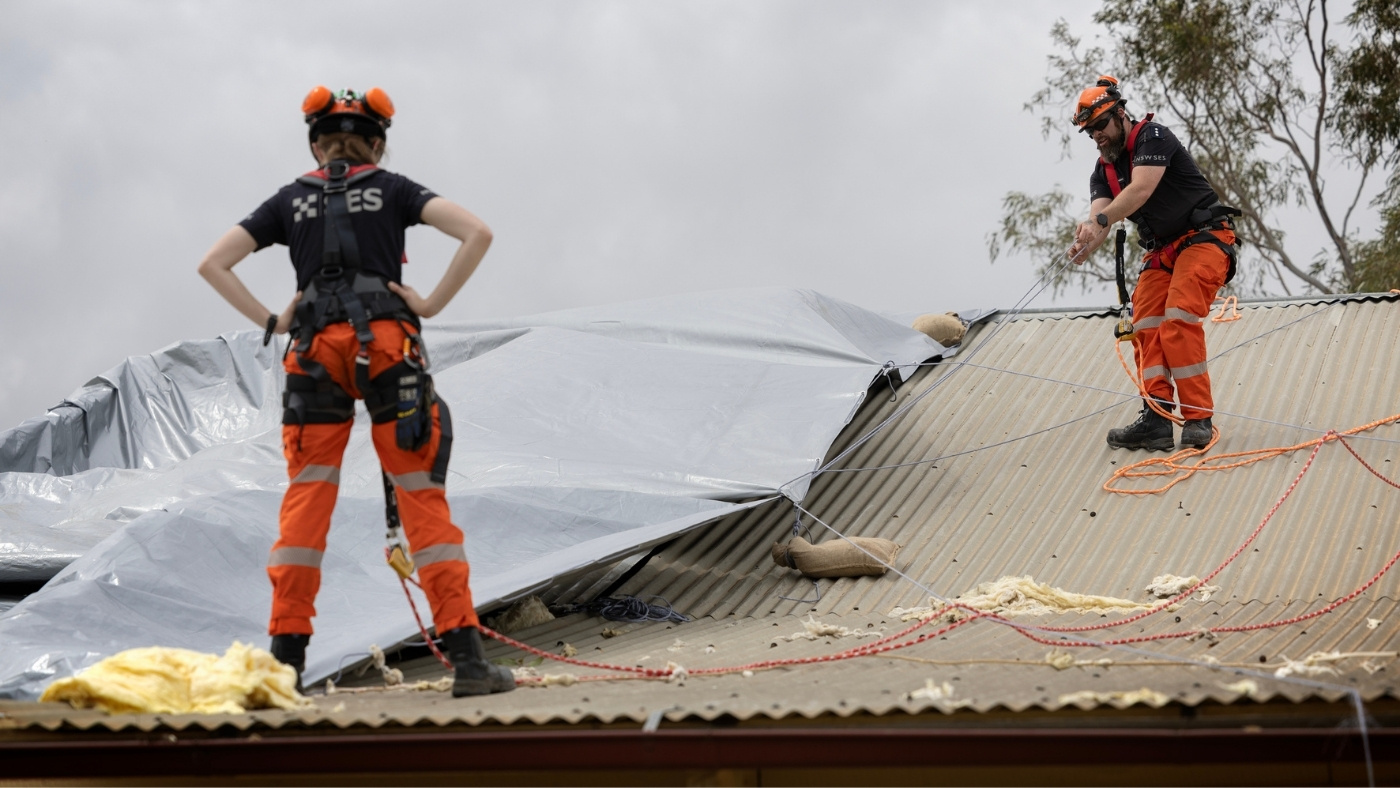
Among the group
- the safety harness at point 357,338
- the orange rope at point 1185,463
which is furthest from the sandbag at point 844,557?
the safety harness at point 357,338

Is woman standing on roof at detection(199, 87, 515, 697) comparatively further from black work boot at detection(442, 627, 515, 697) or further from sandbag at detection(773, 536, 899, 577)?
sandbag at detection(773, 536, 899, 577)

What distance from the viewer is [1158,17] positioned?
15.8 m

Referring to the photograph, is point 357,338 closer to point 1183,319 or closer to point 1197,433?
point 1183,319

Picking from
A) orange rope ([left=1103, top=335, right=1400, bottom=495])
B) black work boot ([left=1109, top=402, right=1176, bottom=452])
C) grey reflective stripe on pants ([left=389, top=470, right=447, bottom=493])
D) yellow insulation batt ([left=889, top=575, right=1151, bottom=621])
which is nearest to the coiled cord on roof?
yellow insulation batt ([left=889, top=575, right=1151, bottom=621])

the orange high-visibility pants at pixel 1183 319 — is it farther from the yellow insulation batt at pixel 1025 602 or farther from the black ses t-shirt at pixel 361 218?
the black ses t-shirt at pixel 361 218

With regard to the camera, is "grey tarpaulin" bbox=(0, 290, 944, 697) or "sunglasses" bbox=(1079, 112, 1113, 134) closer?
"grey tarpaulin" bbox=(0, 290, 944, 697)

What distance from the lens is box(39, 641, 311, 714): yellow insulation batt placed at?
303cm

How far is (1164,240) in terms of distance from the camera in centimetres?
586

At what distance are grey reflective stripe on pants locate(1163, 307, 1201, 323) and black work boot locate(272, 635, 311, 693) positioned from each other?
413cm

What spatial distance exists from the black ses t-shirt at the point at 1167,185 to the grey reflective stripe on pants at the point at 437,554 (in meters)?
3.84

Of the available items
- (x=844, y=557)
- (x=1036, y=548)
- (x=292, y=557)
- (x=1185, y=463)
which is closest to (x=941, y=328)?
(x=1185, y=463)

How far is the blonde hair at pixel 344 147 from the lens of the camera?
3.42 metres

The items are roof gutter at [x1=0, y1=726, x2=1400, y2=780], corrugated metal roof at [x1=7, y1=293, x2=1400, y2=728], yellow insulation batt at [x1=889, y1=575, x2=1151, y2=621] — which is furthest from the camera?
yellow insulation batt at [x1=889, y1=575, x2=1151, y2=621]

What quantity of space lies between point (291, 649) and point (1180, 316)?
13.8 feet
